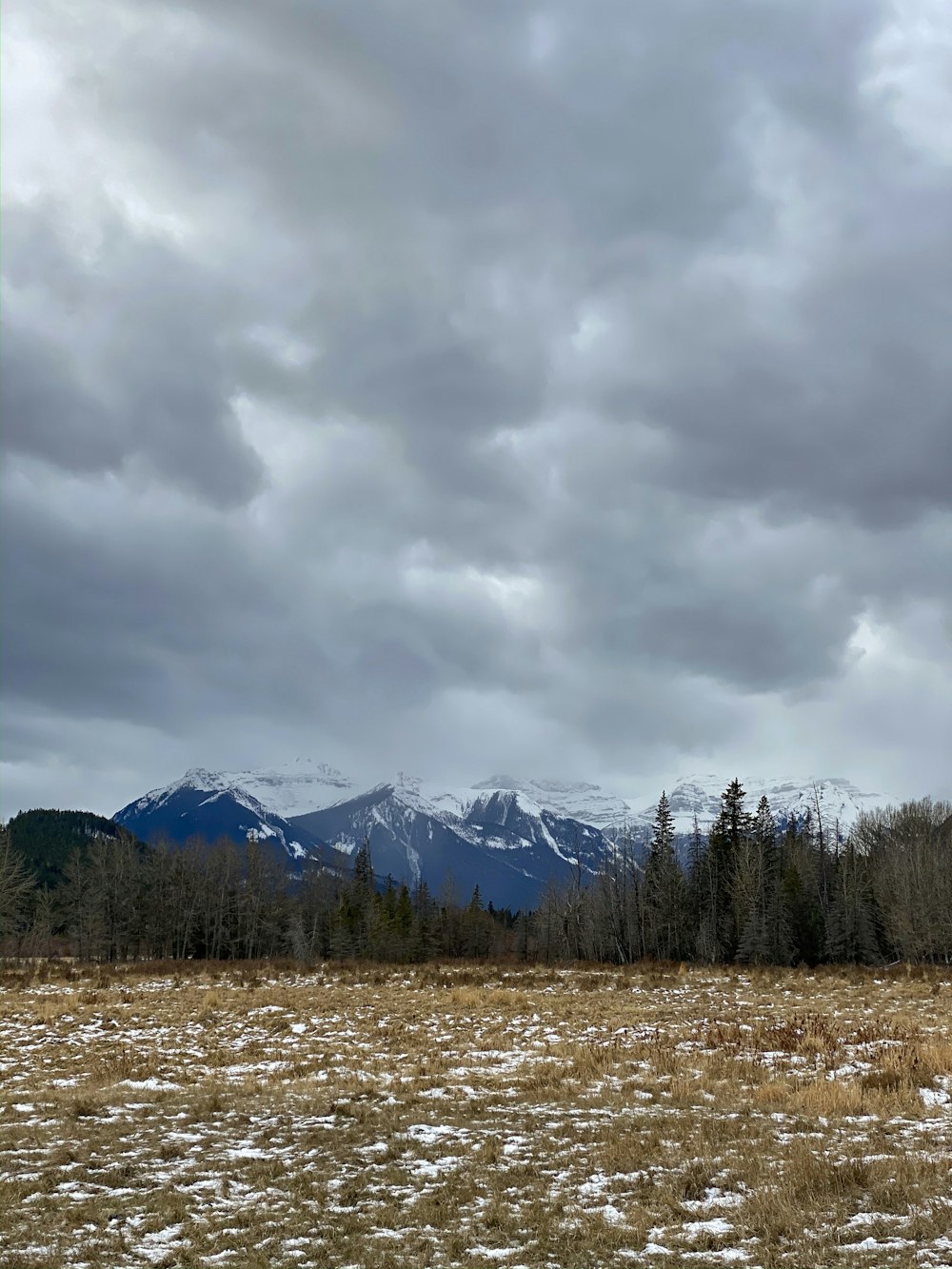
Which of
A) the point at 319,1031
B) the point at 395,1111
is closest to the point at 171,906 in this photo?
the point at 319,1031

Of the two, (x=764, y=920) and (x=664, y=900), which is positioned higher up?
(x=664, y=900)

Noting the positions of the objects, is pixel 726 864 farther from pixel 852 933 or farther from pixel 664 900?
pixel 852 933

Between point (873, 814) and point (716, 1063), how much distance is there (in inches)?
4582

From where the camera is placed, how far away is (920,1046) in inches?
711

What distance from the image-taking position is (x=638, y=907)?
85438 millimetres

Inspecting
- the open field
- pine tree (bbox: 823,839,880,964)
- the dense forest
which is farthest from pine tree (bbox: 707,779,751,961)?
the open field

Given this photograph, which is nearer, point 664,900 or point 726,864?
point 726,864

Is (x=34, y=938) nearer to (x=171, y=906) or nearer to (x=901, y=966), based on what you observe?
(x=171, y=906)

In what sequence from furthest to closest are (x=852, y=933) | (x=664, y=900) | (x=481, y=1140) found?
(x=664, y=900), (x=852, y=933), (x=481, y=1140)

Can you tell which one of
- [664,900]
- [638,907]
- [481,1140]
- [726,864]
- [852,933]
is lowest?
[852,933]

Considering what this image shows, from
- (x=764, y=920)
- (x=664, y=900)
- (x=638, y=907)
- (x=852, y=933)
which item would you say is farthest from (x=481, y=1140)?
(x=638, y=907)

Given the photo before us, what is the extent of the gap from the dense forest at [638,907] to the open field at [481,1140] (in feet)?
140

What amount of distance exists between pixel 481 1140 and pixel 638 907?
7865 centimetres

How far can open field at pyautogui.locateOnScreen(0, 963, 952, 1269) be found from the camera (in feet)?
25.8
